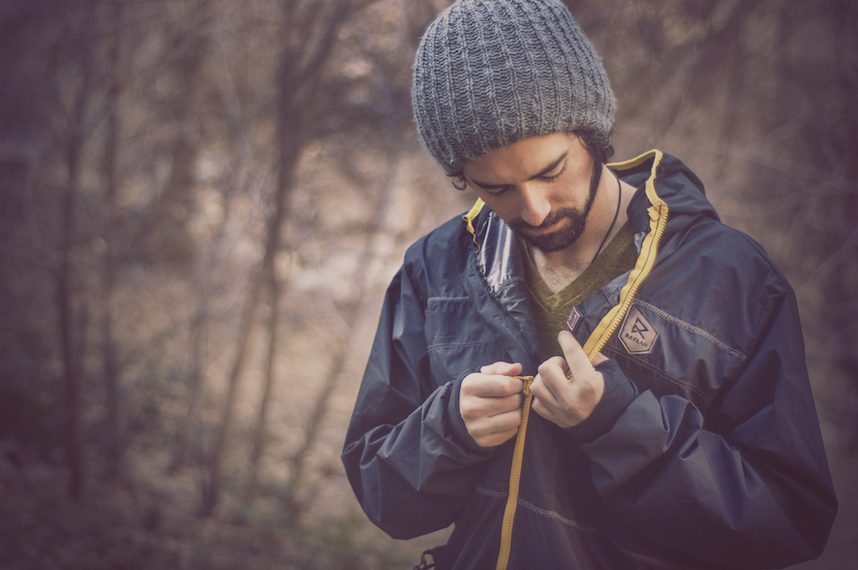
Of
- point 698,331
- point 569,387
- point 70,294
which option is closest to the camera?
point 569,387

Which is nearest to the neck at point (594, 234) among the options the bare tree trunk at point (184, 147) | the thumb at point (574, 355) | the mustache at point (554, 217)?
the mustache at point (554, 217)

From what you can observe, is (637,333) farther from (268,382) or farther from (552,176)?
(268,382)

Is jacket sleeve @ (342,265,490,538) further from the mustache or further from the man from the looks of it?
the mustache

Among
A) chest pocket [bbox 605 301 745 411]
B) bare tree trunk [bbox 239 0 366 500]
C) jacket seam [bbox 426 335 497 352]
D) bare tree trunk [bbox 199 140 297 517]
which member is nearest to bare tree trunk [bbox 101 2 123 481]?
bare tree trunk [bbox 199 140 297 517]

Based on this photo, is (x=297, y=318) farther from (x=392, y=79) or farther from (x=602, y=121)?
(x=602, y=121)

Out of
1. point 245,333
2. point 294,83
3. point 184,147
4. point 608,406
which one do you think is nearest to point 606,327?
point 608,406

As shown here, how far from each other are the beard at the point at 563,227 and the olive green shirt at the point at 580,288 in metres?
0.10

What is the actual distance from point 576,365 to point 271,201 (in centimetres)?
359

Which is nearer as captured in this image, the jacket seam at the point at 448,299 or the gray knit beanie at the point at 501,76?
the gray knit beanie at the point at 501,76

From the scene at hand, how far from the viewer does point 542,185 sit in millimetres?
1247

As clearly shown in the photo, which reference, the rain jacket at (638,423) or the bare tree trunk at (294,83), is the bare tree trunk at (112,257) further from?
the rain jacket at (638,423)

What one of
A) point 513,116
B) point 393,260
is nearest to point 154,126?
point 393,260

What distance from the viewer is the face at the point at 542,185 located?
122 cm

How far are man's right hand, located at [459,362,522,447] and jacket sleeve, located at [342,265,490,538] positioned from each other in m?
0.03
